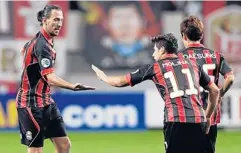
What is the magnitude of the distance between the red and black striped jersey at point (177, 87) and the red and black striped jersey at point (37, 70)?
1.38 meters

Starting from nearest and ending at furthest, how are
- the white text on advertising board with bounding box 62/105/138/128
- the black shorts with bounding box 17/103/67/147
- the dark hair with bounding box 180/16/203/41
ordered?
the dark hair with bounding box 180/16/203/41 < the black shorts with bounding box 17/103/67/147 < the white text on advertising board with bounding box 62/105/138/128

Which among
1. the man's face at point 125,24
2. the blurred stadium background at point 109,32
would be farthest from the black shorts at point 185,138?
the man's face at point 125,24

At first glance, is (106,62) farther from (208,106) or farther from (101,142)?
(208,106)

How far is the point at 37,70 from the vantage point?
9234mm

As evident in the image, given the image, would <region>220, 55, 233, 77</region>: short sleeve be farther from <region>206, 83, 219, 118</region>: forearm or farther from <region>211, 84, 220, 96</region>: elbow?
<region>211, 84, 220, 96</region>: elbow

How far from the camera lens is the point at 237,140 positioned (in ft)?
52.6

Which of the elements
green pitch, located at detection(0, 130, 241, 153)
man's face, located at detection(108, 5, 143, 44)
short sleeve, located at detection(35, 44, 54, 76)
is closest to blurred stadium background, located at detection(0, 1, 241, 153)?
man's face, located at detection(108, 5, 143, 44)

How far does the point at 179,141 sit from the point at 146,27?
43.3 ft

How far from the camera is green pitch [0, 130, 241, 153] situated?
563 inches

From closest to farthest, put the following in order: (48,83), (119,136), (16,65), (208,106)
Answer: (208,106) → (48,83) → (119,136) → (16,65)

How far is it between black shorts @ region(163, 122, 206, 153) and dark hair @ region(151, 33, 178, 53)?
0.68 meters

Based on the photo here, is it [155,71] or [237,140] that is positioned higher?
[155,71]

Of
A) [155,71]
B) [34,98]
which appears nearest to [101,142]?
[34,98]

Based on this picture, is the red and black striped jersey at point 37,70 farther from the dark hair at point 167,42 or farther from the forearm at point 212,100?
the forearm at point 212,100
